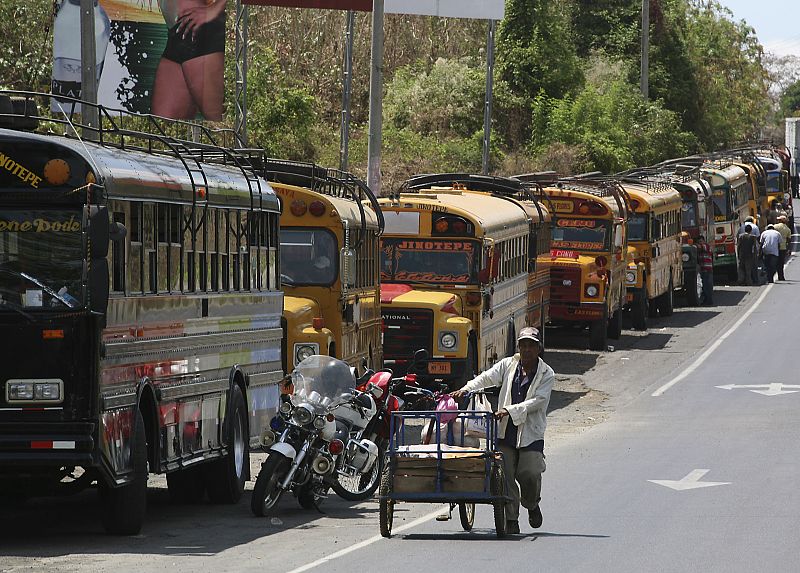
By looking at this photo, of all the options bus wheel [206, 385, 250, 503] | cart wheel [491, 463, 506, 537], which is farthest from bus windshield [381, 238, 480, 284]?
cart wheel [491, 463, 506, 537]

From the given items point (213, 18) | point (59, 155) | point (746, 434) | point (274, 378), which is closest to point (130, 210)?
point (59, 155)

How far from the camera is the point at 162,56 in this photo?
30.1m

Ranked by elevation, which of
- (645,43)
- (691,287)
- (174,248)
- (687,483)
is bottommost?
(691,287)

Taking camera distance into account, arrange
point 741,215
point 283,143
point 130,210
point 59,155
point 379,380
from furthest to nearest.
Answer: point 741,215
point 283,143
point 379,380
point 130,210
point 59,155

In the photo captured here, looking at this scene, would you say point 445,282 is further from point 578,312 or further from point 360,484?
point 578,312

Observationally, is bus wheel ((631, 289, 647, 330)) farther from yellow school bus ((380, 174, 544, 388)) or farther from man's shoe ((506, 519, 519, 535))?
man's shoe ((506, 519, 519, 535))

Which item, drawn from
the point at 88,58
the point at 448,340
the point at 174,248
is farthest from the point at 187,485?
the point at 448,340

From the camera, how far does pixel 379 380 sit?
15.1 metres

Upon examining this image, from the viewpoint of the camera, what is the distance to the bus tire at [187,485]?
15367mm

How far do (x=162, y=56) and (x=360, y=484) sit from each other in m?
16.6

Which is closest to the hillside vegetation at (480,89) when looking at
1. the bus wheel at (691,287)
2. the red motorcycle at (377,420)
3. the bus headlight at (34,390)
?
the bus wheel at (691,287)

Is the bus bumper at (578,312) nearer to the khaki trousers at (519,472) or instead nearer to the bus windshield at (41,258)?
the khaki trousers at (519,472)

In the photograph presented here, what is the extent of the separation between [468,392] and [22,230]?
11.5ft

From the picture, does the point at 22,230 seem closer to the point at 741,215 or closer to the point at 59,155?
the point at 59,155
